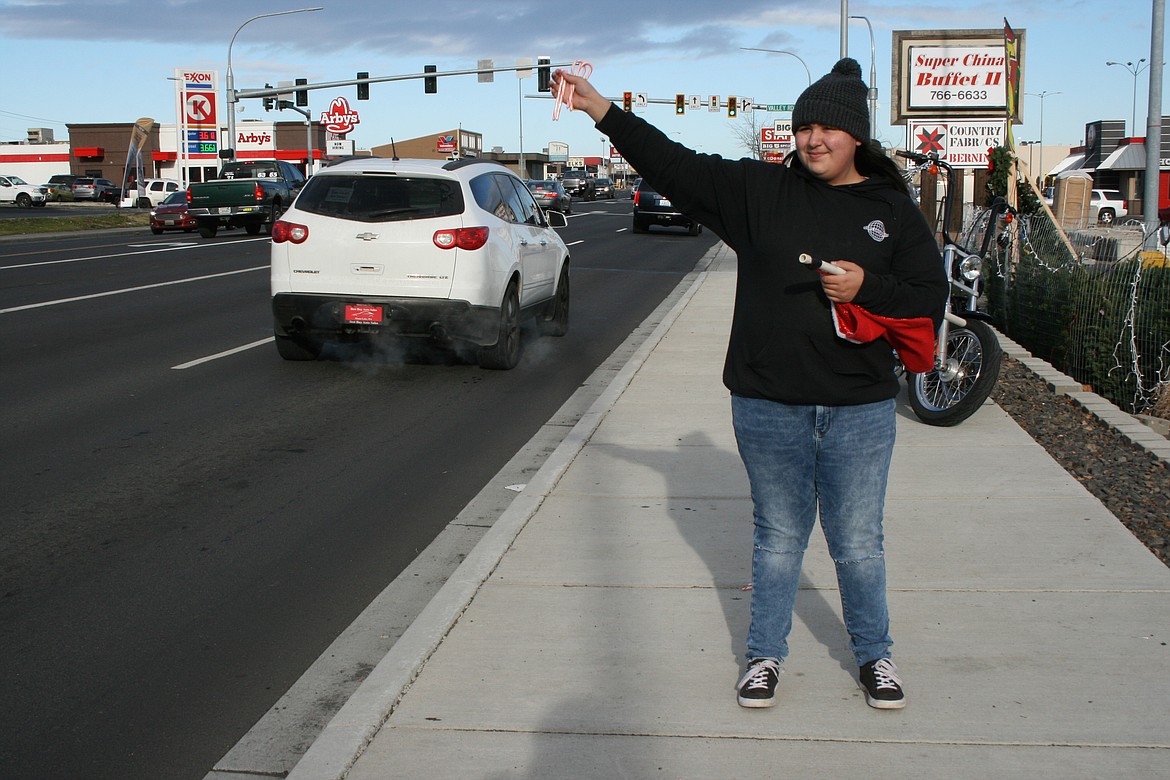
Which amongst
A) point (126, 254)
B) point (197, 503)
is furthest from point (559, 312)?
point (126, 254)

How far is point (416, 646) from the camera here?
446 centimetres

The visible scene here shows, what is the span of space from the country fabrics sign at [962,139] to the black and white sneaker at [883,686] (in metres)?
16.7

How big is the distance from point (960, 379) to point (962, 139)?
12337 mm

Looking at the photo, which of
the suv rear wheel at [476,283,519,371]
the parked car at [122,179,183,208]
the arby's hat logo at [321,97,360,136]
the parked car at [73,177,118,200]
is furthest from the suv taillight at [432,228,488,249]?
the parked car at [73,177,118,200]

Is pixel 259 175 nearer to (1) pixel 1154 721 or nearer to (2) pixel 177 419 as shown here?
(2) pixel 177 419

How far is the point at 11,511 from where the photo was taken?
651 centimetres

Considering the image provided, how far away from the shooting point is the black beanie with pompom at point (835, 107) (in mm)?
3799

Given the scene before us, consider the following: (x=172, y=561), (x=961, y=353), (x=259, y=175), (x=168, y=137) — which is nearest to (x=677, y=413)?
(x=961, y=353)

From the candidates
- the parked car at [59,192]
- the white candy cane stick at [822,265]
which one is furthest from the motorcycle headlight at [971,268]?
the parked car at [59,192]

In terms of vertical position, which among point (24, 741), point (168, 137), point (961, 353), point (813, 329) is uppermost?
point (168, 137)

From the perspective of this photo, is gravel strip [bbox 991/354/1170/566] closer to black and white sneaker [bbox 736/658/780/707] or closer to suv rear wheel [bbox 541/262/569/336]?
black and white sneaker [bbox 736/658/780/707]

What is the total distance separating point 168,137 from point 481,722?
9465 centimetres

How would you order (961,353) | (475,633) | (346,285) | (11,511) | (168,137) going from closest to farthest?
(475,633) < (11,511) < (961,353) < (346,285) < (168,137)

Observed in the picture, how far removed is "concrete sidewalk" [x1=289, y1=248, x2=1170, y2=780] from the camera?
368cm
